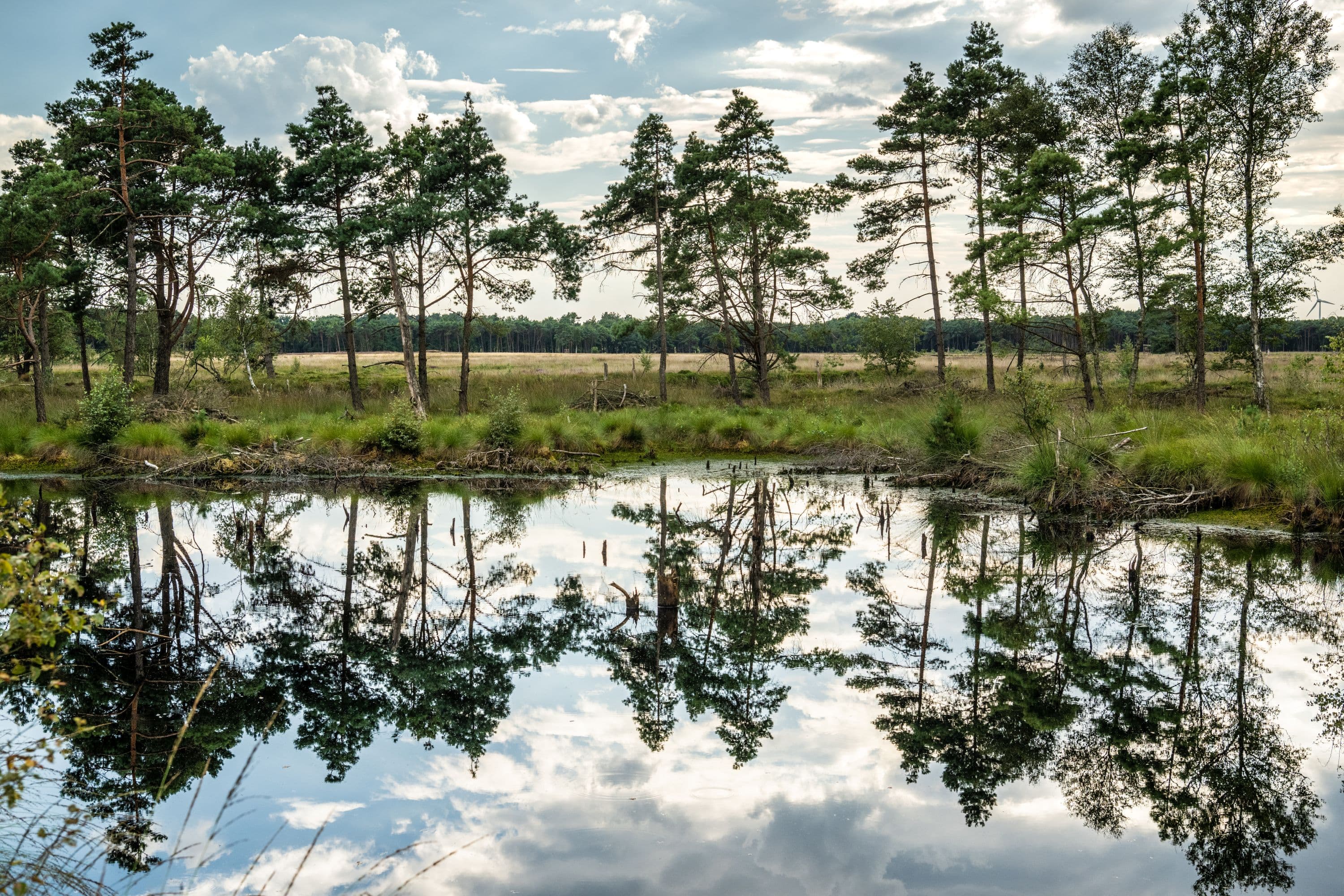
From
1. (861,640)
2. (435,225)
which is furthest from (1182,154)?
(861,640)

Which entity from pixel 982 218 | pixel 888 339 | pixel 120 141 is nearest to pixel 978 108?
pixel 982 218

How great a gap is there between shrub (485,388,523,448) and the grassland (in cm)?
4

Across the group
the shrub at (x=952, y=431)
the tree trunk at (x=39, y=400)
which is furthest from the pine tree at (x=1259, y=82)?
the tree trunk at (x=39, y=400)

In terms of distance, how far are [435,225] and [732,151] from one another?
10.2 meters

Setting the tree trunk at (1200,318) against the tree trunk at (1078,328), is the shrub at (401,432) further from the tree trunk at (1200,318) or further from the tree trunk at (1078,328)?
the tree trunk at (1200,318)

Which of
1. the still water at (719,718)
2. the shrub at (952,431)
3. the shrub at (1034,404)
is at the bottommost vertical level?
the still water at (719,718)

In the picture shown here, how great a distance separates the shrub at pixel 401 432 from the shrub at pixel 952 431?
12.0 meters

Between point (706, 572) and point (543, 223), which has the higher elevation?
point (543, 223)

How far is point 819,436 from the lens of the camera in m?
24.5

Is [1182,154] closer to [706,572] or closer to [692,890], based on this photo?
[706,572]

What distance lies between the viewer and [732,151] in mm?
30984

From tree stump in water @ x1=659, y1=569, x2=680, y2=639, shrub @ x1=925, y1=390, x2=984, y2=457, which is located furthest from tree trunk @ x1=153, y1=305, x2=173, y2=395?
tree stump in water @ x1=659, y1=569, x2=680, y2=639

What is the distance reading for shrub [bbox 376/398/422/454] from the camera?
2220 cm

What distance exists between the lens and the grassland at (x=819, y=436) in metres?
14.4
